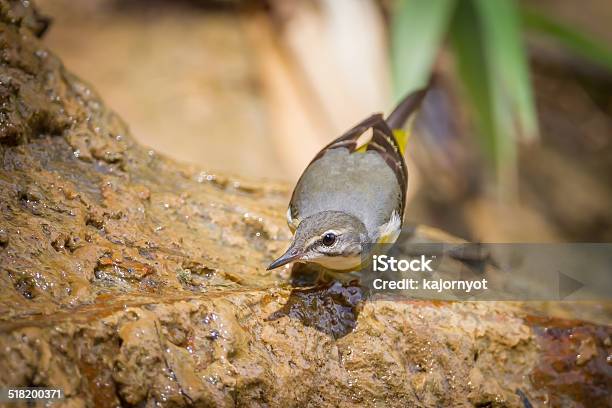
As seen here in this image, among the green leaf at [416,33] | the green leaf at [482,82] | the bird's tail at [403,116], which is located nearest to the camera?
the bird's tail at [403,116]

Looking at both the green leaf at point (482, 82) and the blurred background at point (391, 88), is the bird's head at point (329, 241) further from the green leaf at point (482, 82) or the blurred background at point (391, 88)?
the green leaf at point (482, 82)

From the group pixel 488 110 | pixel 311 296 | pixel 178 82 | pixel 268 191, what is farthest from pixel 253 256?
pixel 178 82

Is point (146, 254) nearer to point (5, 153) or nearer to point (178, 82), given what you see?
point (5, 153)

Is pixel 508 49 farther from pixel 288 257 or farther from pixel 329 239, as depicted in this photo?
pixel 288 257

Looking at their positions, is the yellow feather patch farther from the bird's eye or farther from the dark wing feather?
the bird's eye

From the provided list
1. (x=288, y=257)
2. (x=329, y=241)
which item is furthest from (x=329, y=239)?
(x=288, y=257)

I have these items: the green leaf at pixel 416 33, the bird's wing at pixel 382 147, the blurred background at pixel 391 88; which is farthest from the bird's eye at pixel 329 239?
the green leaf at pixel 416 33
